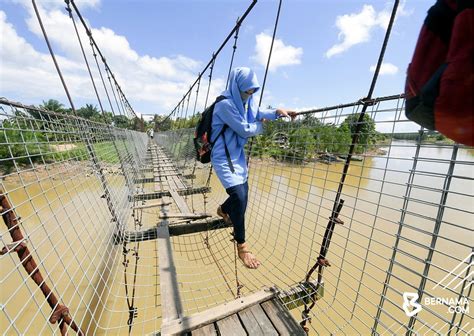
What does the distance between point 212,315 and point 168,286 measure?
12.3 inches

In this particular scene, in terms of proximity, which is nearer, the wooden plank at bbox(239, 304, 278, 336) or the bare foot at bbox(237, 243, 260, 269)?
the wooden plank at bbox(239, 304, 278, 336)

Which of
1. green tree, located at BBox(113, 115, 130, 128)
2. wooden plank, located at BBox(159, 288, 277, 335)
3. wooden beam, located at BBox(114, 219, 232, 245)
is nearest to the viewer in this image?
wooden plank, located at BBox(159, 288, 277, 335)

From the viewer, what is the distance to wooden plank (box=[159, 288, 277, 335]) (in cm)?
108

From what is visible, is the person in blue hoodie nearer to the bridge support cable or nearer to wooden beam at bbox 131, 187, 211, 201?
the bridge support cable

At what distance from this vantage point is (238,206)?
1.56 metres

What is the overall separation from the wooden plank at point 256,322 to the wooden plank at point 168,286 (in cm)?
31

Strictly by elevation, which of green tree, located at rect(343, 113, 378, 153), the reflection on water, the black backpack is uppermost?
green tree, located at rect(343, 113, 378, 153)

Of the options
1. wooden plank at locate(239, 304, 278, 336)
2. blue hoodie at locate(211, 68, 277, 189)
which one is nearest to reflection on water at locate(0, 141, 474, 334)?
wooden plank at locate(239, 304, 278, 336)

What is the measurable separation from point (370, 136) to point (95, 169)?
1818 mm

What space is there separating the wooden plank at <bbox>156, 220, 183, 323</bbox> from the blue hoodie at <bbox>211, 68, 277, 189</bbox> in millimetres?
606

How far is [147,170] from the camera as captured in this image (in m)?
5.91

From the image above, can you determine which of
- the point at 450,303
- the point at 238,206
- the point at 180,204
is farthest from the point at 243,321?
A: the point at 180,204

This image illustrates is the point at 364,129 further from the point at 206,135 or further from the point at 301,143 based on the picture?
the point at 206,135

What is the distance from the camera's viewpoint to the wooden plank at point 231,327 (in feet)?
3.63
